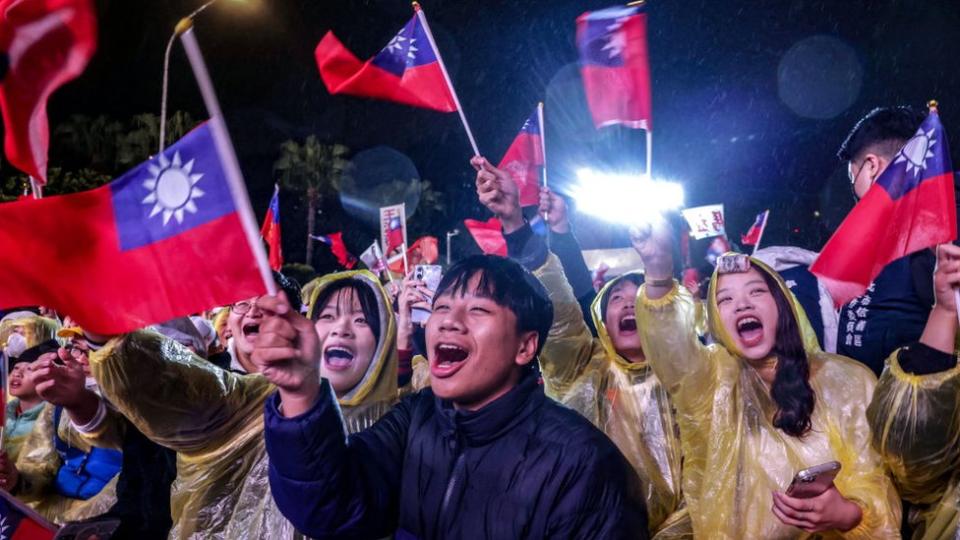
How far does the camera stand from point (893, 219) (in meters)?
2.53

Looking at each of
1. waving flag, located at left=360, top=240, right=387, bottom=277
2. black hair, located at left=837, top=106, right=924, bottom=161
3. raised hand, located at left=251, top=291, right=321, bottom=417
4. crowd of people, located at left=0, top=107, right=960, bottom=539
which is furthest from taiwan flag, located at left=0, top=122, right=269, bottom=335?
waving flag, located at left=360, top=240, right=387, bottom=277

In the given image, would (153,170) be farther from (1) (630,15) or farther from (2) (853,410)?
(2) (853,410)

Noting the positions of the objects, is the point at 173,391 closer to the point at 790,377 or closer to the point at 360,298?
the point at 360,298

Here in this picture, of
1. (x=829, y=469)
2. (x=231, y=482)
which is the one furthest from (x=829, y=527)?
(x=231, y=482)

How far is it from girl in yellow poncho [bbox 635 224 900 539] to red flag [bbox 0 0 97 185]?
219 cm

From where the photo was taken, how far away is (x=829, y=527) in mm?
2420

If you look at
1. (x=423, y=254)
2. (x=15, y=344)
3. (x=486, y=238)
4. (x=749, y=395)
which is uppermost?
(x=486, y=238)

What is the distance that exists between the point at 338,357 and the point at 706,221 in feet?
23.5

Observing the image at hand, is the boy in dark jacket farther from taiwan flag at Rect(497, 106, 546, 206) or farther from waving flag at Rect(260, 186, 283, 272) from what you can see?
waving flag at Rect(260, 186, 283, 272)

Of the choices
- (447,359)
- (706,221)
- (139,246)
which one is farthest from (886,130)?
(706,221)

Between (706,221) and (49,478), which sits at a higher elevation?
(706,221)

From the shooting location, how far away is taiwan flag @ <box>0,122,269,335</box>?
222 cm

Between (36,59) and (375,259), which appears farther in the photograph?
(375,259)

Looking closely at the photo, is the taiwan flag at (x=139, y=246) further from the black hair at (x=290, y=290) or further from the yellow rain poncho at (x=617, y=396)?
the yellow rain poncho at (x=617, y=396)
